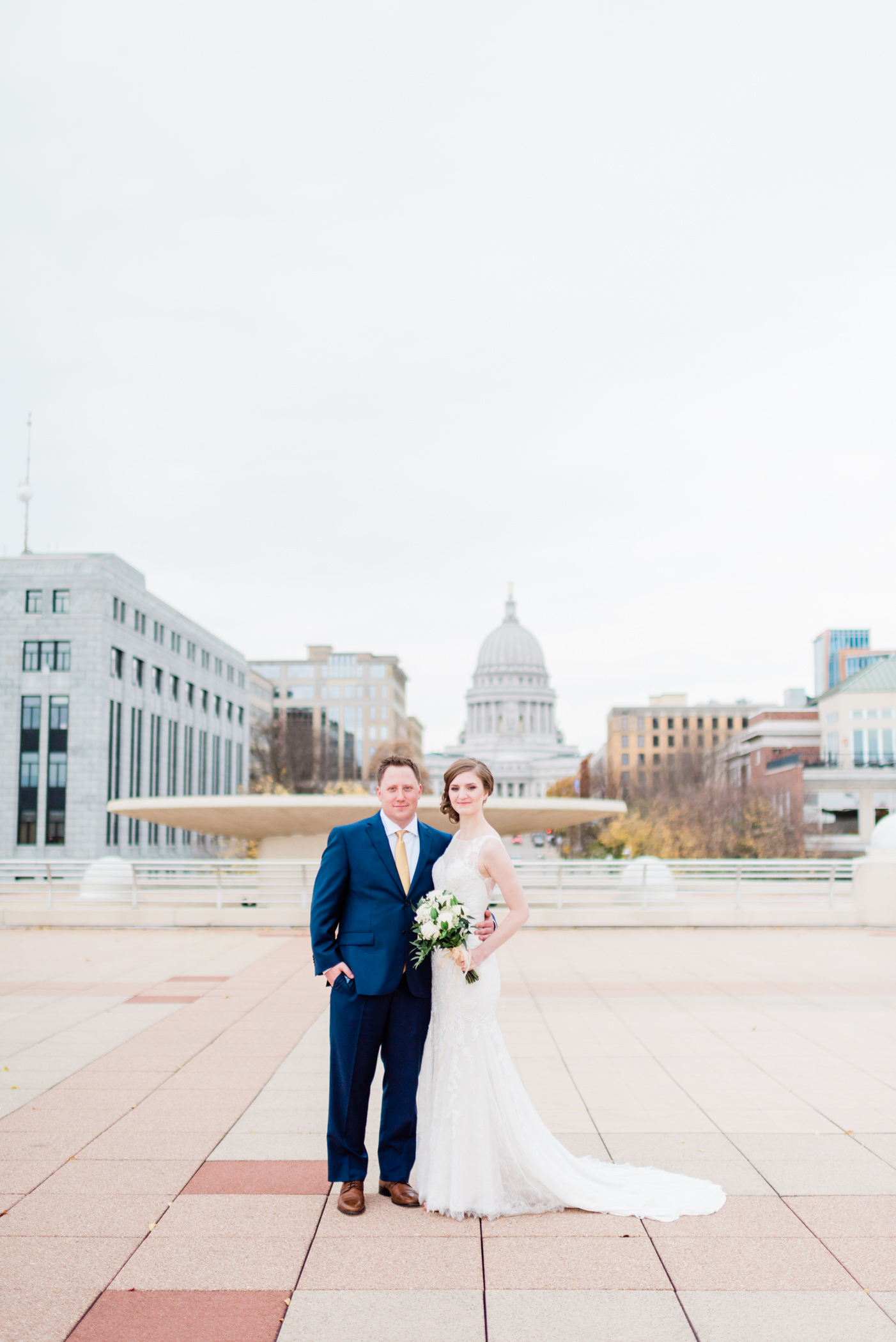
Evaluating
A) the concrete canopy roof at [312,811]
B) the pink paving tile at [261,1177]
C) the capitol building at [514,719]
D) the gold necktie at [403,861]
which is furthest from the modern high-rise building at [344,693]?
the gold necktie at [403,861]

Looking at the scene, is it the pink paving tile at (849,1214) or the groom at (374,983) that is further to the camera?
the groom at (374,983)

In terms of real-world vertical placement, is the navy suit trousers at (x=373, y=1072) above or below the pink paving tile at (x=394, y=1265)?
above

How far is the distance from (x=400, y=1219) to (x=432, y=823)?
19.8m

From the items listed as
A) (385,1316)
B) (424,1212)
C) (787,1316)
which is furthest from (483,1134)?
(787,1316)

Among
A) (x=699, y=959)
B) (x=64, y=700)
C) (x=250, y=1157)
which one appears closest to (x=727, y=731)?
(x=64, y=700)

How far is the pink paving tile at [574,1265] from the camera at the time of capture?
436cm

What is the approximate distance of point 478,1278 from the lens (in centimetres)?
441

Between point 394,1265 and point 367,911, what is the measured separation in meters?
1.53

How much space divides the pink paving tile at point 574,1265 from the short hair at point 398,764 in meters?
2.15

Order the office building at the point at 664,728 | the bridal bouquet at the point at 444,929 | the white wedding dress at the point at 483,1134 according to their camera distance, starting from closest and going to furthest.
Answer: the bridal bouquet at the point at 444,929
the white wedding dress at the point at 483,1134
the office building at the point at 664,728

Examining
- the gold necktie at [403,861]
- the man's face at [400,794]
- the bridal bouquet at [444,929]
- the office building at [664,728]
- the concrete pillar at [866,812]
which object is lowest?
the concrete pillar at [866,812]

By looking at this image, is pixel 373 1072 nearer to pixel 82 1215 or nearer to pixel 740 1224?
pixel 82 1215

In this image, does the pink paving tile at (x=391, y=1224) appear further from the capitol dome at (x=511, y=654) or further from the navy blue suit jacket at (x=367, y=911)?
the capitol dome at (x=511, y=654)

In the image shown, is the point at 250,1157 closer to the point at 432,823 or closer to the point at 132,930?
the point at 132,930
